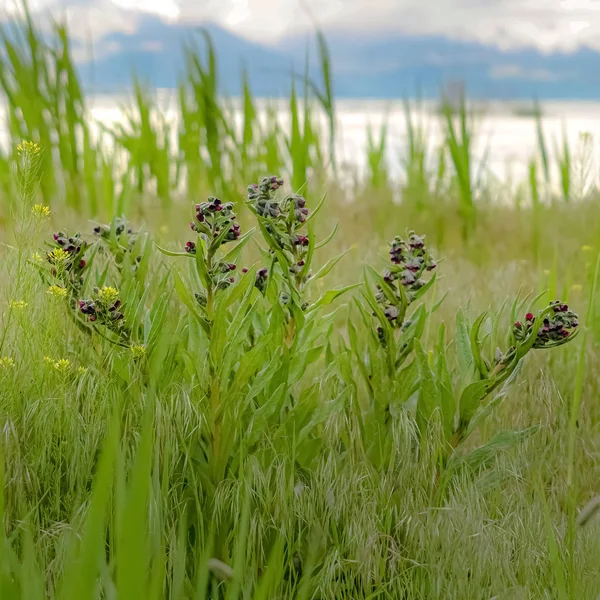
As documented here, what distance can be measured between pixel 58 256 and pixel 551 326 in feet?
3.62

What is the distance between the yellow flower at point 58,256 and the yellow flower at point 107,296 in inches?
5.2

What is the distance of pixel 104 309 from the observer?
1.59 m

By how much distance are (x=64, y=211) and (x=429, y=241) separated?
206 cm

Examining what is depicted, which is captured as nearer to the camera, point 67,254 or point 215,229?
point 215,229

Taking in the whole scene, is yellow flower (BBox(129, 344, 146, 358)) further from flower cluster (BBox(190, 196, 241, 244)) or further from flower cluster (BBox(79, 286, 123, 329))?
flower cluster (BBox(190, 196, 241, 244))

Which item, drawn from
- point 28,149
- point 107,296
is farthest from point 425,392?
point 28,149

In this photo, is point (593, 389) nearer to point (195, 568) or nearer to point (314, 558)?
point (314, 558)

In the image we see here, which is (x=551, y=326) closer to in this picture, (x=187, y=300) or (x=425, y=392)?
(x=425, y=392)

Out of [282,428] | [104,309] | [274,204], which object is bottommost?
[282,428]

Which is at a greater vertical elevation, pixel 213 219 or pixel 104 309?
pixel 213 219

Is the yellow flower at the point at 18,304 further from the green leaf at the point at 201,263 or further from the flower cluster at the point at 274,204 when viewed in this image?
the flower cluster at the point at 274,204

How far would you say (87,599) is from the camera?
80cm

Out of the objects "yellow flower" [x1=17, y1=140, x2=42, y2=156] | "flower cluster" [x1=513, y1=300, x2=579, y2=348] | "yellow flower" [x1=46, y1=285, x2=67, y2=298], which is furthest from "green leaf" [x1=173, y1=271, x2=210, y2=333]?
"flower cluster" [x1=513, y1=300, x2=579, y2=348]

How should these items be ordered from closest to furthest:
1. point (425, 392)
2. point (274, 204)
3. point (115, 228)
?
point (274, 204) → point (425, 392) → point (115, 228)
